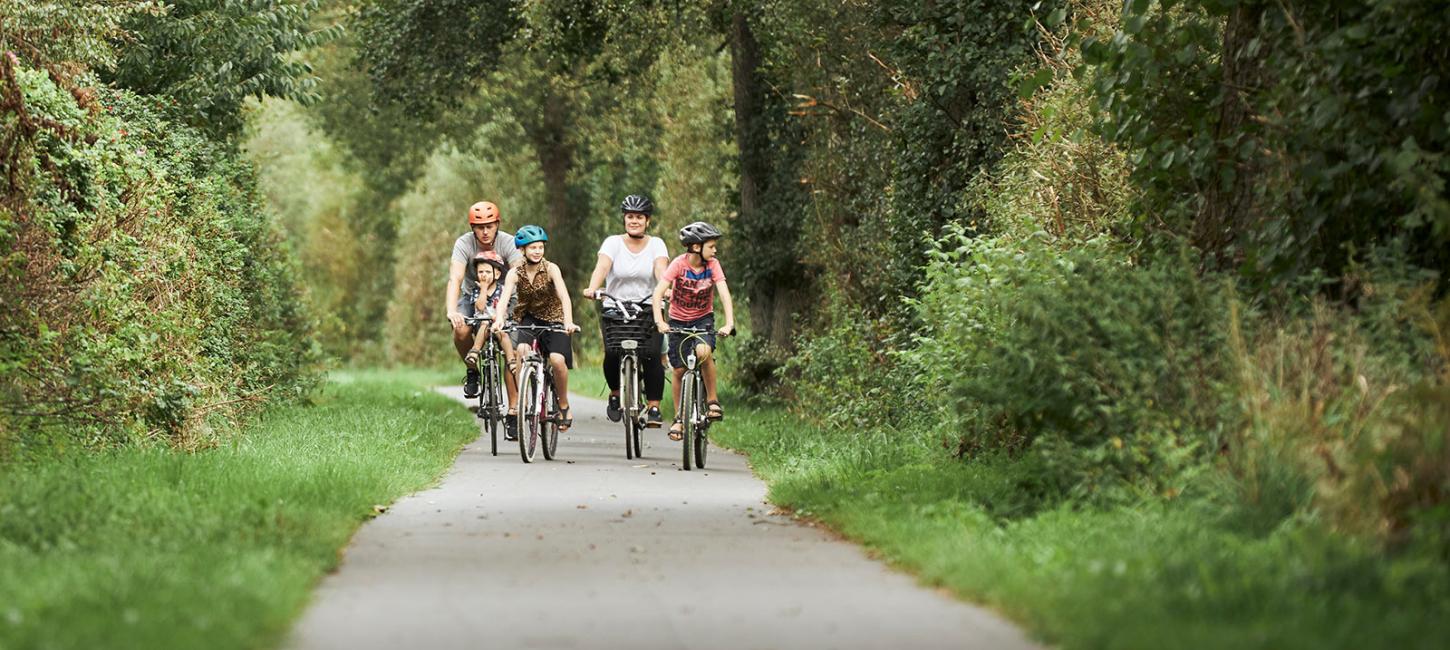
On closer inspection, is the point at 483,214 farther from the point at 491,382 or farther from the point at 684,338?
the point at 684,338

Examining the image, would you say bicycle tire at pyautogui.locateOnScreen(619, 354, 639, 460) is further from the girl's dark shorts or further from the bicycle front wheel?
the bicycle front wheel

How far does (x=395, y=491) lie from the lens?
12875 mm

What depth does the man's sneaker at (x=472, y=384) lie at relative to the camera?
739 inches

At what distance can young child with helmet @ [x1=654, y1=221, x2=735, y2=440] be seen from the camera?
1570 cm

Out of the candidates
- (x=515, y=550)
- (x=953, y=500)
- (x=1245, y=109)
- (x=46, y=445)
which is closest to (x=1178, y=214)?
(x=1245, y=109)

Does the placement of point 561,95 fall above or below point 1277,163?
above

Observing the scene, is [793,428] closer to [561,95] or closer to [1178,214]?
[1178,214]

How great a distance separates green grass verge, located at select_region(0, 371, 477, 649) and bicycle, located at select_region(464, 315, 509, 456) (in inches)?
57.4

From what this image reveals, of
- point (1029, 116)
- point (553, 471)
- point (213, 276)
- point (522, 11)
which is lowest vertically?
point (553, 471)

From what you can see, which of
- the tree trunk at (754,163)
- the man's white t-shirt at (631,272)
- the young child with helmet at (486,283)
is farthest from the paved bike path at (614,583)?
the tree trunk at (754,163)

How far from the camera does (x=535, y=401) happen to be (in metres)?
16.0

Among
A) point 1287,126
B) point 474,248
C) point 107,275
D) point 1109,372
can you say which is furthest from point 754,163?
point 1109,372

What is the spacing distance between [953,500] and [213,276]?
10.1m

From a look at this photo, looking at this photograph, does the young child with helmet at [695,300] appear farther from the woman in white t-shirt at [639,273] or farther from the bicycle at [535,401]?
the bicycle at [535,401]
